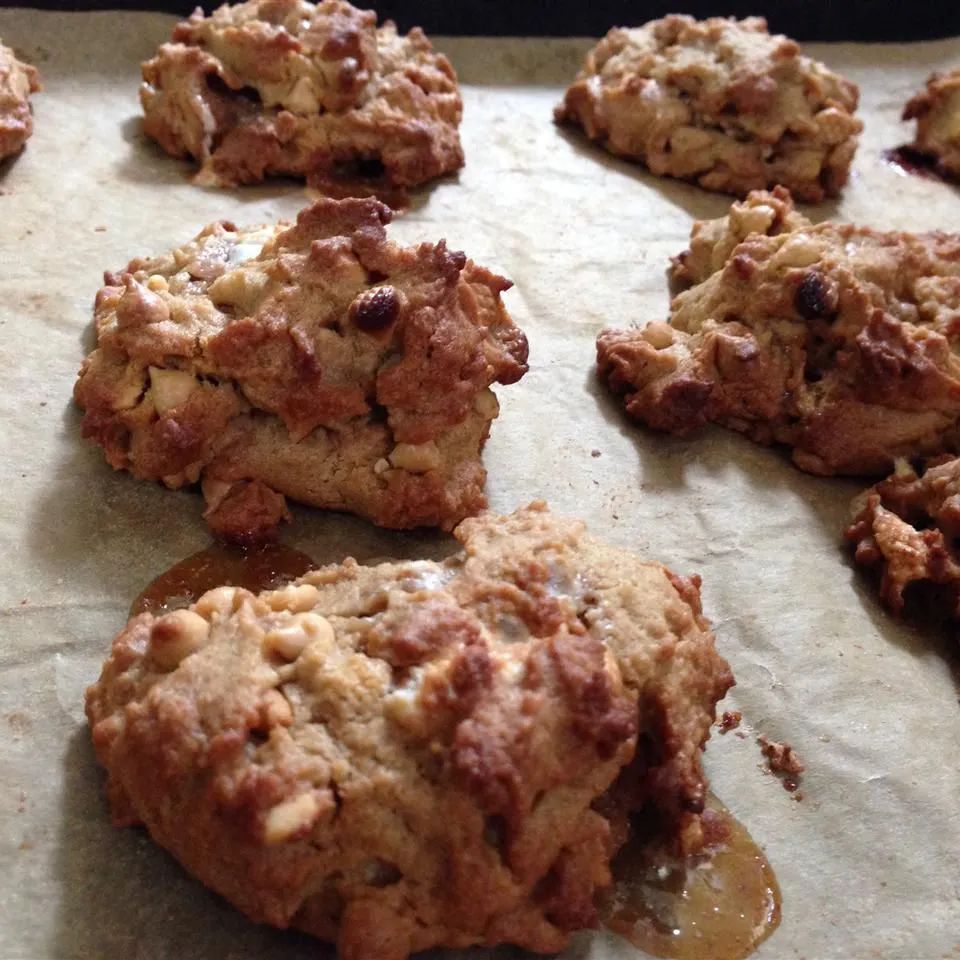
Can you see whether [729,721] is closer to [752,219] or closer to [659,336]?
[659,336]

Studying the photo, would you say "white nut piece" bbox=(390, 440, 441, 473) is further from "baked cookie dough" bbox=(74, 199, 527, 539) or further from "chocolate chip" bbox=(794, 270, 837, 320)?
"chocolate chip" bbox=(794, 270, 837, 320)

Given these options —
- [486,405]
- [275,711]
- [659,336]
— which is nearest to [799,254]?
[659,336]

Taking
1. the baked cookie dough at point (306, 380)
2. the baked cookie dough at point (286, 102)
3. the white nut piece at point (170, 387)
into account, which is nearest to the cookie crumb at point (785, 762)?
the baked cookie dough at point (306, 380)

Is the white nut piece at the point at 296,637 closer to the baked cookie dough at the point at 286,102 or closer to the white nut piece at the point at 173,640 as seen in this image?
the white nut piece at the point at 173,640

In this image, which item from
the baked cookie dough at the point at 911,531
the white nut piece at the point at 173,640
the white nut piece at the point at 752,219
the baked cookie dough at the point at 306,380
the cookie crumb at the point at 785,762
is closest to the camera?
the white nut piece at the point at 173,640

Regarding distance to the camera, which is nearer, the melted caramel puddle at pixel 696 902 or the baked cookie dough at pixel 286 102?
the melted caramel puddle at pixel 696 902

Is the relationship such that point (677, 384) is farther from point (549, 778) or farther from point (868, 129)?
point (868, 129)

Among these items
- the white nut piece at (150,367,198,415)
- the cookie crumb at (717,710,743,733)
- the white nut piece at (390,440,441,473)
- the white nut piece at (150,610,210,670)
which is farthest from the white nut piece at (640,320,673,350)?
the white nut piece at (150,610,210,670)

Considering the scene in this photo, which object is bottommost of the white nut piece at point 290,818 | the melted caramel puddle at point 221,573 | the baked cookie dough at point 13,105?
the melted caramel puddle at point 221,573
